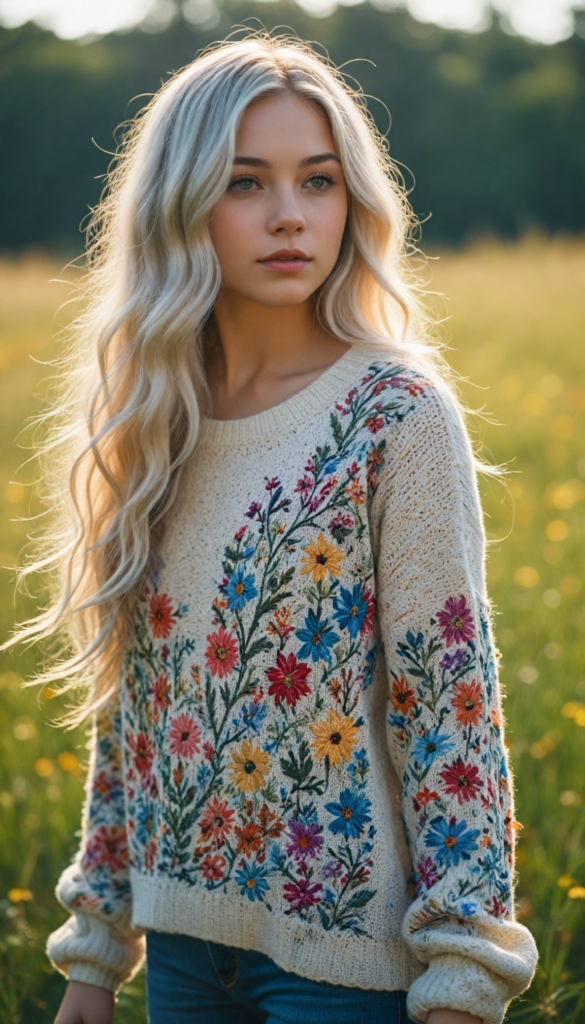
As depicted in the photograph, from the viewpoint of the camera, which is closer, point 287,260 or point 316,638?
point 316,638

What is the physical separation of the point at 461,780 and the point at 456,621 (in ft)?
0.69

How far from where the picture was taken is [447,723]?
1.26m

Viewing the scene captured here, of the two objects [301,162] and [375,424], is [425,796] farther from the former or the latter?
[301,162]

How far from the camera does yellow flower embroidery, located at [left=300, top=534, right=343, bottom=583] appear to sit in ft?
4.35

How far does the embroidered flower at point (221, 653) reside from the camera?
1404 millimetres

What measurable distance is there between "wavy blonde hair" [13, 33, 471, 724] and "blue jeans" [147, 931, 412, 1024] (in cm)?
46

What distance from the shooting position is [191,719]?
1449 millimetres

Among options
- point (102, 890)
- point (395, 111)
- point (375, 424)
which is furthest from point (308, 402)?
point (395, 111)

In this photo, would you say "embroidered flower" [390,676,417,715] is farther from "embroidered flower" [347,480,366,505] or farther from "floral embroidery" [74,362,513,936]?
"embroidered flower" [347,480,366,505]

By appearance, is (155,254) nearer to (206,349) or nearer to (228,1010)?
(206,349)

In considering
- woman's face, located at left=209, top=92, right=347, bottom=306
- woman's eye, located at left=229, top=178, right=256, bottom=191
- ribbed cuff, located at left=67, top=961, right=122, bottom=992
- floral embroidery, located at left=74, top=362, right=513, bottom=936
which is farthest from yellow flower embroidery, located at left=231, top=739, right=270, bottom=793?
woman's eye, located at left=229, top=178, right=256, bottom=191

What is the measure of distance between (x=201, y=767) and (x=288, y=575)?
34cm

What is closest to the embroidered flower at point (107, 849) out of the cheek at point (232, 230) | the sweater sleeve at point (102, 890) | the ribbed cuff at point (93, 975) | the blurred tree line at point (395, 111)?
the sweater sleeve at point (102, 890)

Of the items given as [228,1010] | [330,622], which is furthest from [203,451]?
[228,1010]
